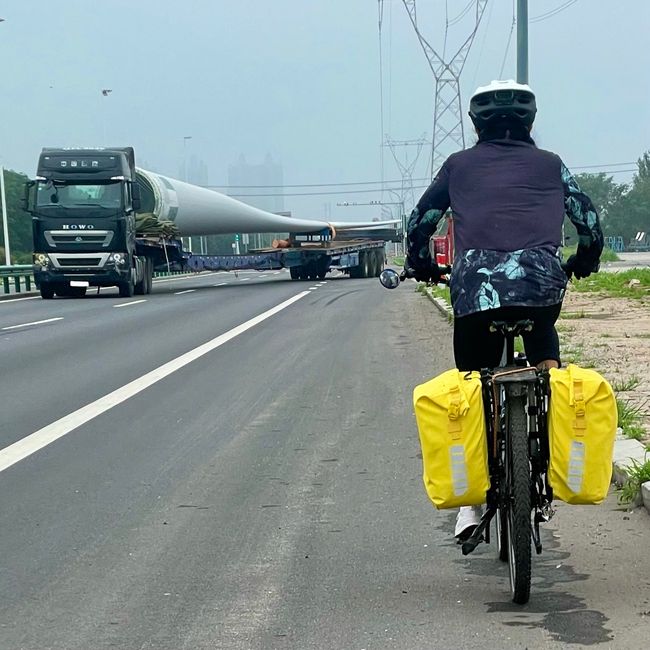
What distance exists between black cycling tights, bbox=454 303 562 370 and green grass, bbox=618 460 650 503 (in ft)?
5.85

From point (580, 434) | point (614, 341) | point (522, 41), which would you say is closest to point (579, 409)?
point (580, 434)

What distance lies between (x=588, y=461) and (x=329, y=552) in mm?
1526

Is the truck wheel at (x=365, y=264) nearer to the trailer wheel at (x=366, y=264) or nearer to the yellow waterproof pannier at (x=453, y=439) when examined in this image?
the trailer wheel at (x=366, y=264)

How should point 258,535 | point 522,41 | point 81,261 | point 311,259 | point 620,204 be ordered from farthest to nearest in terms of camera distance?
point 620,204 → point 311,259 → point 81,261 → point 522,41 → point 258,535

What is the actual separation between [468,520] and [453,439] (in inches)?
24.9

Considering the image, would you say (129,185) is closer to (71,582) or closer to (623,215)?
(71,582)

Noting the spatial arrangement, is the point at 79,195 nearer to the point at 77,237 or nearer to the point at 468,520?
the point at 77,237

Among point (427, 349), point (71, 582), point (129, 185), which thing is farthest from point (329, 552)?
point (129, 185)

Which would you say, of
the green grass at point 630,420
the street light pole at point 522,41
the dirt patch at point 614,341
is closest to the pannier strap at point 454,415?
the green grass at point 630,420

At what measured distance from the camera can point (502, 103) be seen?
17.2 feet

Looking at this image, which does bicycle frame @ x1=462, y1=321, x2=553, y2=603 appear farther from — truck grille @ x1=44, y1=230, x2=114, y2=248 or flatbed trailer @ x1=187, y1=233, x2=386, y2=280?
flatbed trailer @ x1=187, y1=233, x2=386, y2=280

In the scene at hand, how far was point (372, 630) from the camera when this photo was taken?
4.61 metres

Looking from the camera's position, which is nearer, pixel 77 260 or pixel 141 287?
pixel 77 260

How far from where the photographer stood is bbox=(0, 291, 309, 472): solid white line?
8.72 metres
